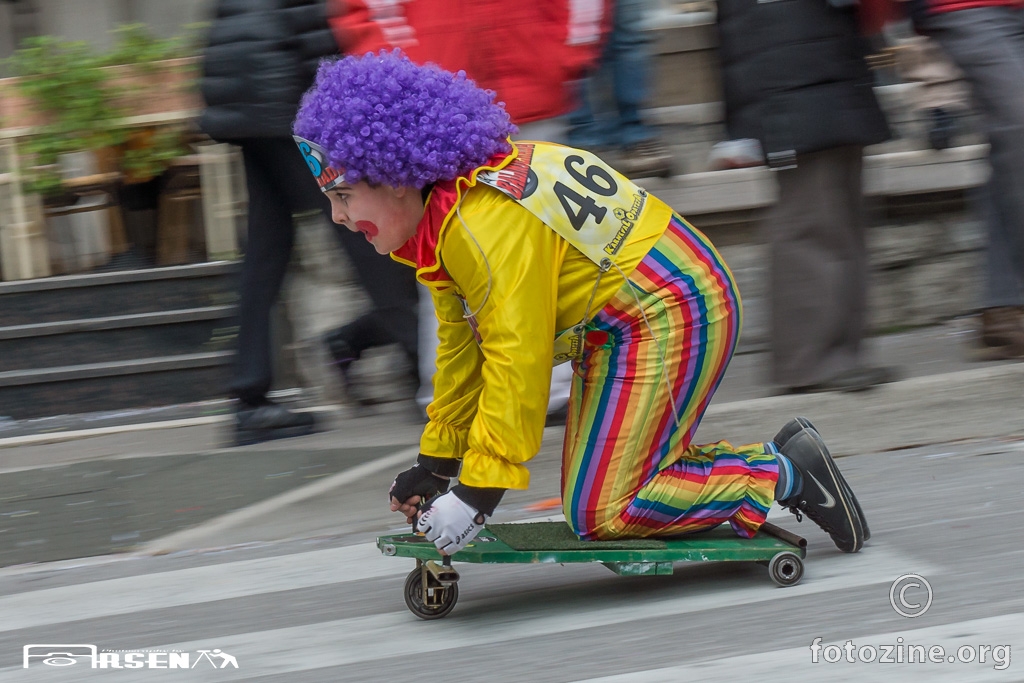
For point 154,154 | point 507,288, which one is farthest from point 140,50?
point 507,288

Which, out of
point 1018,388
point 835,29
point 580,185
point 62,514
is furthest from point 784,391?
point 62,514

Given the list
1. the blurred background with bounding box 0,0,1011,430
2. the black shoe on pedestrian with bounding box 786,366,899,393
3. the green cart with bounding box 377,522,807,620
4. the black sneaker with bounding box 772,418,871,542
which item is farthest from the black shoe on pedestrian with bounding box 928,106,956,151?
the green cart with bounding box 377,522,807,620

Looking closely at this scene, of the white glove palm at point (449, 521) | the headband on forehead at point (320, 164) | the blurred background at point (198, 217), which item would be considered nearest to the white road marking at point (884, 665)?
the white glove palm at point (449, 521)

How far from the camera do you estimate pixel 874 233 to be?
5.87m

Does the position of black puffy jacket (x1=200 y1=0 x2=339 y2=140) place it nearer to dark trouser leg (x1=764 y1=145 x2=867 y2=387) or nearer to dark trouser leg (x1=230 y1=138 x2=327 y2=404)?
dark trouser leg (x1=230 y1=138 x2=327 y2=404)

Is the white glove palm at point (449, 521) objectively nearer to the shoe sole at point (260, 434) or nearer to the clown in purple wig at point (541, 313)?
the clown in purple wig at point (541, 313)

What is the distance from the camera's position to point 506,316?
8.64ft

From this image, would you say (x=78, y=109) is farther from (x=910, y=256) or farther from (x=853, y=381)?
(x=853, y=381)

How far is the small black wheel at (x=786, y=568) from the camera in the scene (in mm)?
2879

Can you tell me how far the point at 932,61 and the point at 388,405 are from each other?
10.5 feet

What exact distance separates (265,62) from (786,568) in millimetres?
2554

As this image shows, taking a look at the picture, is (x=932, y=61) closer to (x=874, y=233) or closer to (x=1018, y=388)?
(x=874, y=233)

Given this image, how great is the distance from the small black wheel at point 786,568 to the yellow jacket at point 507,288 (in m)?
0.66

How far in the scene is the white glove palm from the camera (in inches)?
104
